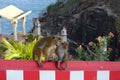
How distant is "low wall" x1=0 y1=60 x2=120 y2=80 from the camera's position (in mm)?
1956

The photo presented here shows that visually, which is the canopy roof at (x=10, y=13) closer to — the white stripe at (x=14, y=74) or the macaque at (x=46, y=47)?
the macaque at (x=46, y=47)

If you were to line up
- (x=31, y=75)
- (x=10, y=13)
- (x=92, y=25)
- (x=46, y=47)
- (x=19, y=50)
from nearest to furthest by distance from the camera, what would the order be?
(x=31, y=75) → (x=46, y=47) → (x=19, y=50) → (x=92, y=25) → (x=10, y=13)

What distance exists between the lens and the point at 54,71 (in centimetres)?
197

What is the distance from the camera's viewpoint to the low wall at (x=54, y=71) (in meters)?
1.96

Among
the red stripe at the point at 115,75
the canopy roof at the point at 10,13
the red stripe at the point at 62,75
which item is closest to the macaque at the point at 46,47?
the red stripe at the point at 62,75

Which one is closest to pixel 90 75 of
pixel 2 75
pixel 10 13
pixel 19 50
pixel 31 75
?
pixel 31 75

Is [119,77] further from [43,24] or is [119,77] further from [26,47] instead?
[43,24]

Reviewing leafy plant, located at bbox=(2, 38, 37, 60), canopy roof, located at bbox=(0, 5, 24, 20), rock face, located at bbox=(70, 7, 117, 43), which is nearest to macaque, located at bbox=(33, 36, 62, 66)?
leafy plant, located at bbox=(2, 38, 37, 60)

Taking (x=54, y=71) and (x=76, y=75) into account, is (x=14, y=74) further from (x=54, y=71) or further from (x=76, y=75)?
(x=76, y=75)

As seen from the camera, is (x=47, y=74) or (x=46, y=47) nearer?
(x=47, y=74)

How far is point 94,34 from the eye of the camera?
23.8 feet

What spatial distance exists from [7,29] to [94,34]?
3.39 m

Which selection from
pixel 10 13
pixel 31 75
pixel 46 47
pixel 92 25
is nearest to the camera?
pixel 31 75

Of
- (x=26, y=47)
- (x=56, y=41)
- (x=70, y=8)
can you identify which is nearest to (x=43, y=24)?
(x=70, y=8)
